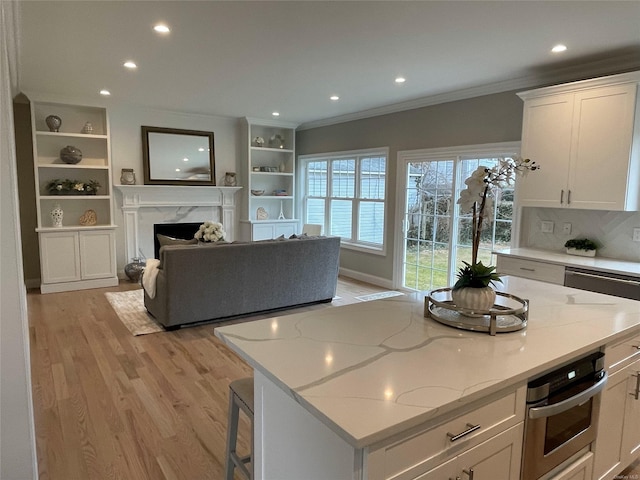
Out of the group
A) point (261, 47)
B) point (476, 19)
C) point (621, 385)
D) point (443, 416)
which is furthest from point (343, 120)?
point (443, 416)

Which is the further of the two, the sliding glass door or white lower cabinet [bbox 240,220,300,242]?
white lower cabinet [bbox 240,220,300,242]

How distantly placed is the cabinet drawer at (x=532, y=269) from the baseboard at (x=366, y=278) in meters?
2.31

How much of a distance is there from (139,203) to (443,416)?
6.39 metres

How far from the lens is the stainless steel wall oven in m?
1.45

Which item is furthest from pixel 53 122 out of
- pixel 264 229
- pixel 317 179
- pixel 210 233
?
pixel 317 179

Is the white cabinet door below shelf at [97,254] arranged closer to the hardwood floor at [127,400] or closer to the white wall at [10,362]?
the hardwood floor at [127,400]

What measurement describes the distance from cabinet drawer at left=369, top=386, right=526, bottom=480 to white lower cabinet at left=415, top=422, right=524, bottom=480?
0.07ft

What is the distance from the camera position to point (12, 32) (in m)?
3.16

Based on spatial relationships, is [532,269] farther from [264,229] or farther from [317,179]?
[264,229]

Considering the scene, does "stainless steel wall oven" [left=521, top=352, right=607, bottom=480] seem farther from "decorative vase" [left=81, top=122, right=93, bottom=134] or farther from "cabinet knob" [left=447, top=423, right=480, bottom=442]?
"decorative vase" [left=81, top=122, right=93, bottom=134]

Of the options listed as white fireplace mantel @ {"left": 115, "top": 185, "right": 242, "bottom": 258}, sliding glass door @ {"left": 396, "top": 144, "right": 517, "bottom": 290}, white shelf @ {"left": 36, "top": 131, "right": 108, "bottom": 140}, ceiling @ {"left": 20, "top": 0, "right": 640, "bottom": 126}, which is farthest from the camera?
white fireplace mantel @ {"left": 115, "top": 185, "right": 242, "bottom": 258}

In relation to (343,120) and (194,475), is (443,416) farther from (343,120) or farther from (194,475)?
(343,120)

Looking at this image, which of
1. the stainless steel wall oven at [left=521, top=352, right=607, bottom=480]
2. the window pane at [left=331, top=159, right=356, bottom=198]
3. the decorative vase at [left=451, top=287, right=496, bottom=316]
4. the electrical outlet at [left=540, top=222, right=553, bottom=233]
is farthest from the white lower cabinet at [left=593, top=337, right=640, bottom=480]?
the window pane at [left=331, top=159, right=356, bottom=198]

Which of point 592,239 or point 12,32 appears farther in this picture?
point 592,239
